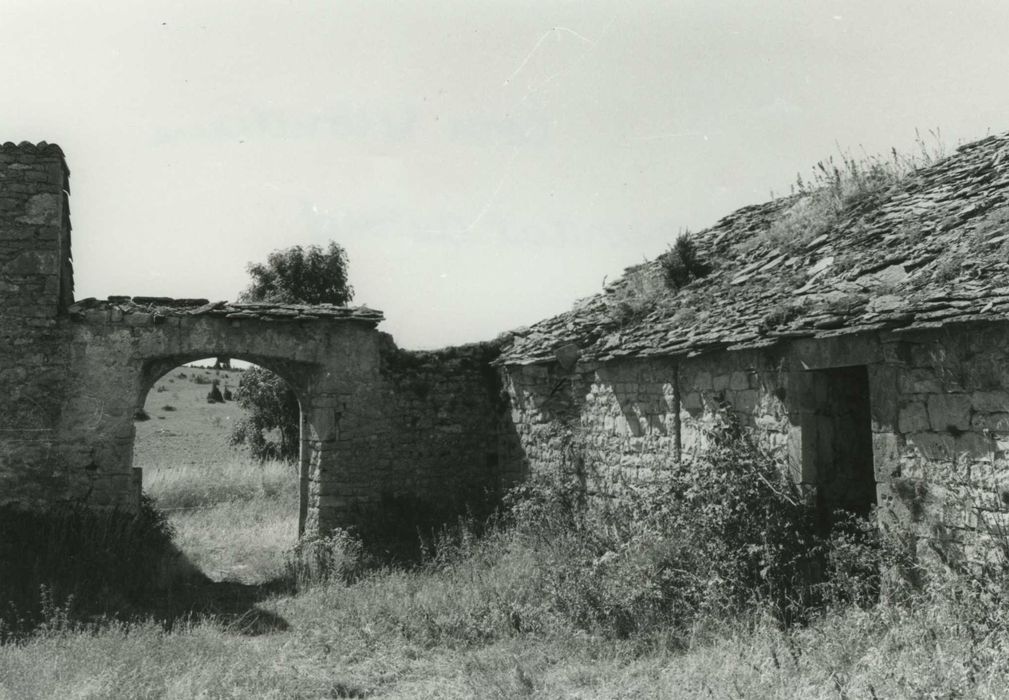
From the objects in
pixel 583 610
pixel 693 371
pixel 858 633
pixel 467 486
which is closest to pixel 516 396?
pixel 467 486

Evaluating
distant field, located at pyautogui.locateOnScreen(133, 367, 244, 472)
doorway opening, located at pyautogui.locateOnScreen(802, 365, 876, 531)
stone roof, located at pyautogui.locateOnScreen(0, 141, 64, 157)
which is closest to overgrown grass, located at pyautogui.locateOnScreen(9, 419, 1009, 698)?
doorway opening, located at pyautogui.locateOnScreen(802, 365, 876, 531)

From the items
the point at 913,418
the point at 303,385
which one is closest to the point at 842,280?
the point at 913,418

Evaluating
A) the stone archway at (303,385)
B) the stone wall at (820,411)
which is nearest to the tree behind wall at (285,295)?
the stone archway at (303,385)

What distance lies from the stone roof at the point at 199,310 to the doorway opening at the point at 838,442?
6141 millimetres

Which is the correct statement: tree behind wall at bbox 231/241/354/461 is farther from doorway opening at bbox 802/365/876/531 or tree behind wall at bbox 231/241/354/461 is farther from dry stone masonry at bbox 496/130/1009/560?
doorway opening at bbox 802/365/876/531

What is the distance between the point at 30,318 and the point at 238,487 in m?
7.39

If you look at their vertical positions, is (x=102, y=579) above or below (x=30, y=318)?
below

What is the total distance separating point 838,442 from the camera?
7.69m

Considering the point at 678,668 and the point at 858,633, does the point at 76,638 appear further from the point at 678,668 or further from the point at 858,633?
the point at 858,633

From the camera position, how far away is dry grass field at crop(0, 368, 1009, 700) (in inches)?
206

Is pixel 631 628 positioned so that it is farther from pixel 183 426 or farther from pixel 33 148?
pixel 183 426

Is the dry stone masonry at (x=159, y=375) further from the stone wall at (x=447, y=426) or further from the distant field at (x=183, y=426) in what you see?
the distant field at (x=183, y=426)

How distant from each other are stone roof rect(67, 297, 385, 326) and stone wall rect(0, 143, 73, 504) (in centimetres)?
39

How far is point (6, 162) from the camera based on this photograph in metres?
10.1
